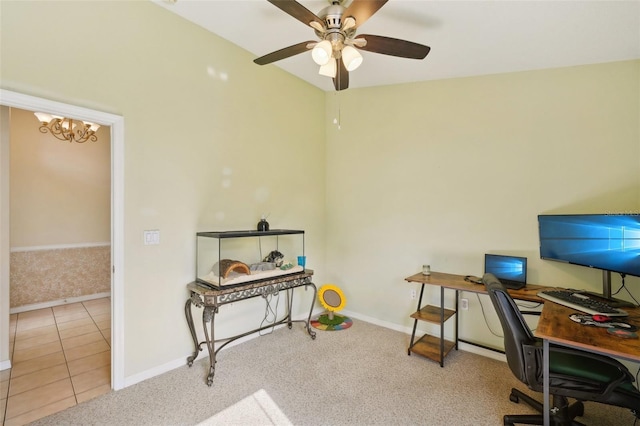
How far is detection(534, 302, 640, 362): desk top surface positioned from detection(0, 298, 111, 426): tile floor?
9.95ft

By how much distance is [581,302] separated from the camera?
6.56 ft

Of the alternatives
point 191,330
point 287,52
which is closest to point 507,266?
point 287,52

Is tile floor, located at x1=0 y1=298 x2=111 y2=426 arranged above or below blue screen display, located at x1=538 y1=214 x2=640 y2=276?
below

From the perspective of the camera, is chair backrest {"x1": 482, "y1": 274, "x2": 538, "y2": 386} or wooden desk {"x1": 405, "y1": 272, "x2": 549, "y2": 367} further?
wooden desk {"x1": 405, "y1": 272, "x2": 549, "y2": 367}

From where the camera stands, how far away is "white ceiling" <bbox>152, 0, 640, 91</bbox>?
1.99 meters

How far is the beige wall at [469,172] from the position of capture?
7.87 ft

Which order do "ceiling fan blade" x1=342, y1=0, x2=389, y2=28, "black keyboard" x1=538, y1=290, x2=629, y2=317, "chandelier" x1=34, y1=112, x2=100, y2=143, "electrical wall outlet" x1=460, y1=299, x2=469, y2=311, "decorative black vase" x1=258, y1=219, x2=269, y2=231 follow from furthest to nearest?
1. "chandelier" x1=34, y1=112, x2=100, y2=143
2. "decorative black vase" x1=258, y1=219, x2=269, y2=231
3. "electrical wall outlet" x1=460, y1=299, x2=469, y2=311
4. "black keyboard" x1=538, y1=290, x2=629, y2=317
5. "ceiling fan blade" x1=342, y1=0, x2=389, y2=28

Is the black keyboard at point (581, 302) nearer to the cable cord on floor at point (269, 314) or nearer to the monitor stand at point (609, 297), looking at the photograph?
the monitor stand at point (609, 297)

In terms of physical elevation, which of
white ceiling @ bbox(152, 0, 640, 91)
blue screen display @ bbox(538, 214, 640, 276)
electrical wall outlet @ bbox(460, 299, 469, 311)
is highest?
white ceiling @ bbox(152, 0, 640, 91)

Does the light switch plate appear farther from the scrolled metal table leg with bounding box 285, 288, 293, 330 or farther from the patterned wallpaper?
the patterned wallpaper

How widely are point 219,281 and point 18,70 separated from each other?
1905mm

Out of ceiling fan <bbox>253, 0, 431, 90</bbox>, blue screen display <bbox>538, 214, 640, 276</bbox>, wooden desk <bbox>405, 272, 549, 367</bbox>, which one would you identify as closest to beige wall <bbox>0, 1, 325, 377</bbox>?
ceiling fan <bbox>253, 0, 431, 90</bbox>

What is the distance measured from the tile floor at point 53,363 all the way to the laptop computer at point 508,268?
338cm

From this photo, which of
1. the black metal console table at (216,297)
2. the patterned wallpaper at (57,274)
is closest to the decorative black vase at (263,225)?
the black metal console table at (216,297)
